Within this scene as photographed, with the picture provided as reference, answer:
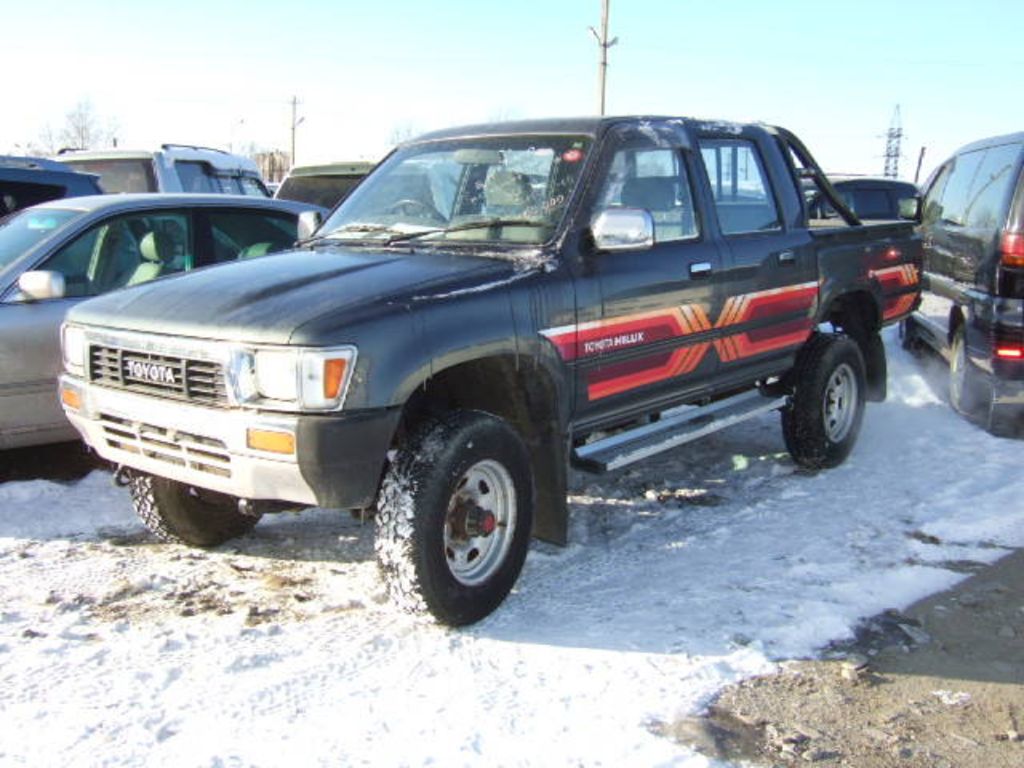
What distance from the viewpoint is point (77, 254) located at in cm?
572

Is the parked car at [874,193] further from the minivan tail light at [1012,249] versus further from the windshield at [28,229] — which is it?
the windshield at [28,229]

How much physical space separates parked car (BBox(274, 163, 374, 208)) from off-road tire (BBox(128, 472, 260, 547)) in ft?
24.5

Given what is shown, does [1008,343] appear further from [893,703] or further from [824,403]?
[893,703]

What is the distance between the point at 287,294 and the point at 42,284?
7.20ft

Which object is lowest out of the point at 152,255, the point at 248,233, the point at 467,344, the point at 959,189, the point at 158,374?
the point at 158,374

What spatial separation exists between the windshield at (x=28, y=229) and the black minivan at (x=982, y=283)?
5.69 m

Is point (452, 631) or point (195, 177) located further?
point (195, 177)

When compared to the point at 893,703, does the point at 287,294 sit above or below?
above

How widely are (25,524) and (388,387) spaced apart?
2611 millimetres

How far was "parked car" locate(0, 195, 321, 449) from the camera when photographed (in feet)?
17.3

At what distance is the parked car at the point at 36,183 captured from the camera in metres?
7.70

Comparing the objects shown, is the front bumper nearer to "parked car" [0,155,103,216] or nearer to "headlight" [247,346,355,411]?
"headlight" [247,346,355,411]

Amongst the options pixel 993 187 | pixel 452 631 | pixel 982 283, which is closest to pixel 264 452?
pixel 452 631

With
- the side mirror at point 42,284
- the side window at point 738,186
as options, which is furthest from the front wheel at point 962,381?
the side mirror at point 42,284
